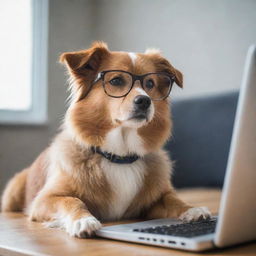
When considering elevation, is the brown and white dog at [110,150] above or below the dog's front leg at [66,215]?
above

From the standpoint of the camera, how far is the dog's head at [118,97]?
1.39 m

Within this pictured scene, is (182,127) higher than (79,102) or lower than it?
lower

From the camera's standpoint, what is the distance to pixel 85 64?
1.42 meters

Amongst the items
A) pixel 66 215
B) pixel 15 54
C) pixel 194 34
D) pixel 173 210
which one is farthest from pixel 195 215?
pixel 15 54

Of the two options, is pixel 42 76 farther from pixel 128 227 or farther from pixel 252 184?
pixel 252 184

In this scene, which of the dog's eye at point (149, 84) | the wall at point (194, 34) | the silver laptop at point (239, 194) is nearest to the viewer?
the silver laptop at point (239, 194)

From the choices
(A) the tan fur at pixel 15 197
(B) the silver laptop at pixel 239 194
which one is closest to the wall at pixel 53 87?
(A) the tan fur at pixel 15 197

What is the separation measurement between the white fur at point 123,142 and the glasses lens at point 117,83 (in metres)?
0.13

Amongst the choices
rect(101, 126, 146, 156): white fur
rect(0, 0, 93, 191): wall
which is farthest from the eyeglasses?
rect(0, 0, 93, 191): wall

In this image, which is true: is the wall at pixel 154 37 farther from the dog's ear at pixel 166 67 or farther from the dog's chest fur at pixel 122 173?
the dog's chest fur at pixel 122 173

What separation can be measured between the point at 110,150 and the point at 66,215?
11.5 inches

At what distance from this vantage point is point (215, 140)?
2.62 meters

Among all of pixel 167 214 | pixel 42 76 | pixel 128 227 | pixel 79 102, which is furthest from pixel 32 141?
pixel 128 227

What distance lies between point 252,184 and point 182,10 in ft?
7.56
